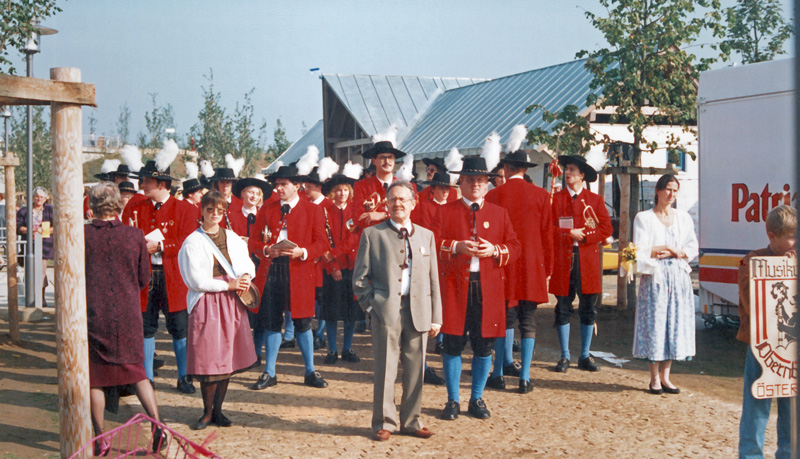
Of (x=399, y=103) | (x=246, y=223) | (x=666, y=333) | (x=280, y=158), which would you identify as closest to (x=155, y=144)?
(x=280, y=158)

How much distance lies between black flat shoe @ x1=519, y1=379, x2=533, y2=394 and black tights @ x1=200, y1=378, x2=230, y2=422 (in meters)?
2.63

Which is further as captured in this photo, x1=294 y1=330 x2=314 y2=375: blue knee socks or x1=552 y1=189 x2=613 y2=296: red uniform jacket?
x1=552 y1=189 x2=613 y2=296: red uniform jacket

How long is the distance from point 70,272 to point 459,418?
309 centimetres

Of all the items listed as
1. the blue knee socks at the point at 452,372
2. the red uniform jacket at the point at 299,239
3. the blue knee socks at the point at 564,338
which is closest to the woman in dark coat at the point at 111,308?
the red uniform jacket at the point at 299,239

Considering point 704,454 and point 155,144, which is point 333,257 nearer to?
point 704,454

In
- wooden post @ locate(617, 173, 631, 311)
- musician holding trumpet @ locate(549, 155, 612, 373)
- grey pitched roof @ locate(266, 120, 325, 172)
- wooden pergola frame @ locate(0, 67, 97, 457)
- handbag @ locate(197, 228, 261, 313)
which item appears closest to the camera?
wooden pergola frame @ locate(0, 67, 97, 457)

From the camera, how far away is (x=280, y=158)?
39.0 metres

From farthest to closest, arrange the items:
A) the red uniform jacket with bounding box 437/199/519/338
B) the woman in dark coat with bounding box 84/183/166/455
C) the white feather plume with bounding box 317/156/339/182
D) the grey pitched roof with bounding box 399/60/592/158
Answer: the grey pitched roof with bounding box 399/60/592/158 → the white feather plume with bounding box 317/156/339/182 → the red uniform jacket with bounding box 437/199/519/338 → the woman in dark coat with bounding box 84/183/166/455

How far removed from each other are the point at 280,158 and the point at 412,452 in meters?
34.6

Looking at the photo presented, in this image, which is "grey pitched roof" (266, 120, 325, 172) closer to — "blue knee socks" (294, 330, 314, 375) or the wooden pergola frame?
"blue knee socks" (294, 330, 314, 375)

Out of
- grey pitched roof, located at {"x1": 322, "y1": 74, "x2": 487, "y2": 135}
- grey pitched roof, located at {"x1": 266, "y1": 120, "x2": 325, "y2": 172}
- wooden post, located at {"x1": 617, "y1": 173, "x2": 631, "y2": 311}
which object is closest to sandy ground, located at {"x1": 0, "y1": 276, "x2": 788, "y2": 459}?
wooden post, located at {"x1": 617, "y1": 173, "x2": 631, "y2": 311}

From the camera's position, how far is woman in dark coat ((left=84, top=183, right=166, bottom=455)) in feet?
16.7

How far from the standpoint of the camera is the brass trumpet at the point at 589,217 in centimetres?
→ 780

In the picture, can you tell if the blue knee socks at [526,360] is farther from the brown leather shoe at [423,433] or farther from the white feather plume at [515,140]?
the white feather plume at [515,140]
